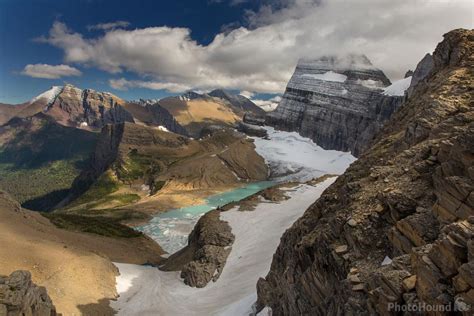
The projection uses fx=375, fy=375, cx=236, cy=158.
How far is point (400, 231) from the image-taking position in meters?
21.4

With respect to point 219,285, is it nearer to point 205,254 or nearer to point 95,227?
point 205,254

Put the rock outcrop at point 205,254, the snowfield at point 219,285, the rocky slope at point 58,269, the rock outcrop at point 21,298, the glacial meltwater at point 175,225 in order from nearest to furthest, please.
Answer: the rock outcrop at point 21,298 < the rocky slope at point 58,269 < the snowfield at point 219,285 < the rock outcrop at point 205,254 < the glacial meltwater at point 175,225

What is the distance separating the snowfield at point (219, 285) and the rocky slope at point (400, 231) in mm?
12179

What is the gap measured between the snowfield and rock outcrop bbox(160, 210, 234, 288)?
123cm

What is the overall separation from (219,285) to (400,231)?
1586 inches

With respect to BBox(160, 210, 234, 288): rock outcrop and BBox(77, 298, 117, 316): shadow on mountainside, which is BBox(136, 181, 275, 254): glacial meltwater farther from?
BBox(77, 298, 117, 316): shadow on mountainside

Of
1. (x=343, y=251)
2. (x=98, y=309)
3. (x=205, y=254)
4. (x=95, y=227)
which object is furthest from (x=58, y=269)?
(x=95, y=227)

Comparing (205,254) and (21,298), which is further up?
(21,298)

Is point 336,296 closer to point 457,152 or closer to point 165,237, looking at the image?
point 457,152

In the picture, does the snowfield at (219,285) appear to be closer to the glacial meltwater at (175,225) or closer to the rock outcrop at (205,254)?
the rock outcrop at (205,254)

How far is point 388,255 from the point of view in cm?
2230

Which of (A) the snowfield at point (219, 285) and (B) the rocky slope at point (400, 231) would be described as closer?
(B) the rocky slope at point (400, 231)

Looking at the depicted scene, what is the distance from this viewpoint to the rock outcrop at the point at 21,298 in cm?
2934

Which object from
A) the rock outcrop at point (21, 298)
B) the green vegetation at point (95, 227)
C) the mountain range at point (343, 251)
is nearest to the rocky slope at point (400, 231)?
the mountain range at point (343, 251)
